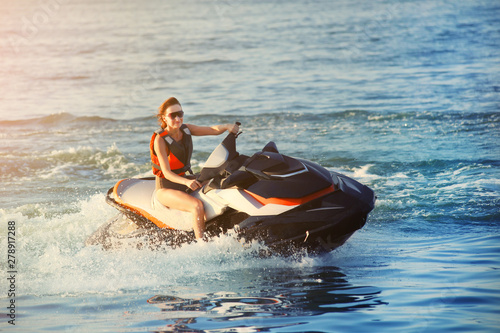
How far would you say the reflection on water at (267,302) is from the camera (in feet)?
15.1

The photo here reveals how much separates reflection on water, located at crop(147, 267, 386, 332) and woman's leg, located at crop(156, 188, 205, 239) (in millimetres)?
630

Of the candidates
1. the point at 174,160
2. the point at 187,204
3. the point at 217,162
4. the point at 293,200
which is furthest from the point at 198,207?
the point at 293,200

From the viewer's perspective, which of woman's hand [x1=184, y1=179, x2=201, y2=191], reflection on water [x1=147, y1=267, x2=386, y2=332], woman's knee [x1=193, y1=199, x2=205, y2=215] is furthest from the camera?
woman's knee [x1=193, y1=199, x2=205, y2=215]

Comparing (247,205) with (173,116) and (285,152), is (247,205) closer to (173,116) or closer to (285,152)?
(173,116)

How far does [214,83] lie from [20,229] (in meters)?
12.9

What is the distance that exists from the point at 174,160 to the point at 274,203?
1186 mm

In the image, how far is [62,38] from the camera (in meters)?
35.4

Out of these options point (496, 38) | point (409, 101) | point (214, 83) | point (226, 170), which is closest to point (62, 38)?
point (214, 83)

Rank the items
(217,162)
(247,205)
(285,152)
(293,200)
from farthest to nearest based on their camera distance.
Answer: (285,152)
(217,162)
(247,205)
(293,200)

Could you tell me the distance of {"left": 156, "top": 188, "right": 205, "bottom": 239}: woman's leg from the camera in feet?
18.3

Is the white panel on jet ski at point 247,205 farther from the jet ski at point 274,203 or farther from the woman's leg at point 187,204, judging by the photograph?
the woman's leg at point 187,204

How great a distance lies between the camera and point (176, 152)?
588 centimetres

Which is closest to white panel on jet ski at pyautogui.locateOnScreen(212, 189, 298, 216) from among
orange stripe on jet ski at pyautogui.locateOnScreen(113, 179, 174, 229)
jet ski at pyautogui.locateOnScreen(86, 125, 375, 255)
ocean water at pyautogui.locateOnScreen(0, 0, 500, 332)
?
jet ski at pyautogui.locateOnScreen(86, 125, 375, 255)

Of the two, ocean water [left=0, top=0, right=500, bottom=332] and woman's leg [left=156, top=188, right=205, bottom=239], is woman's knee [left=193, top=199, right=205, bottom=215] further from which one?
ocean water [left=0, top=0, right=500, bottom=332]
